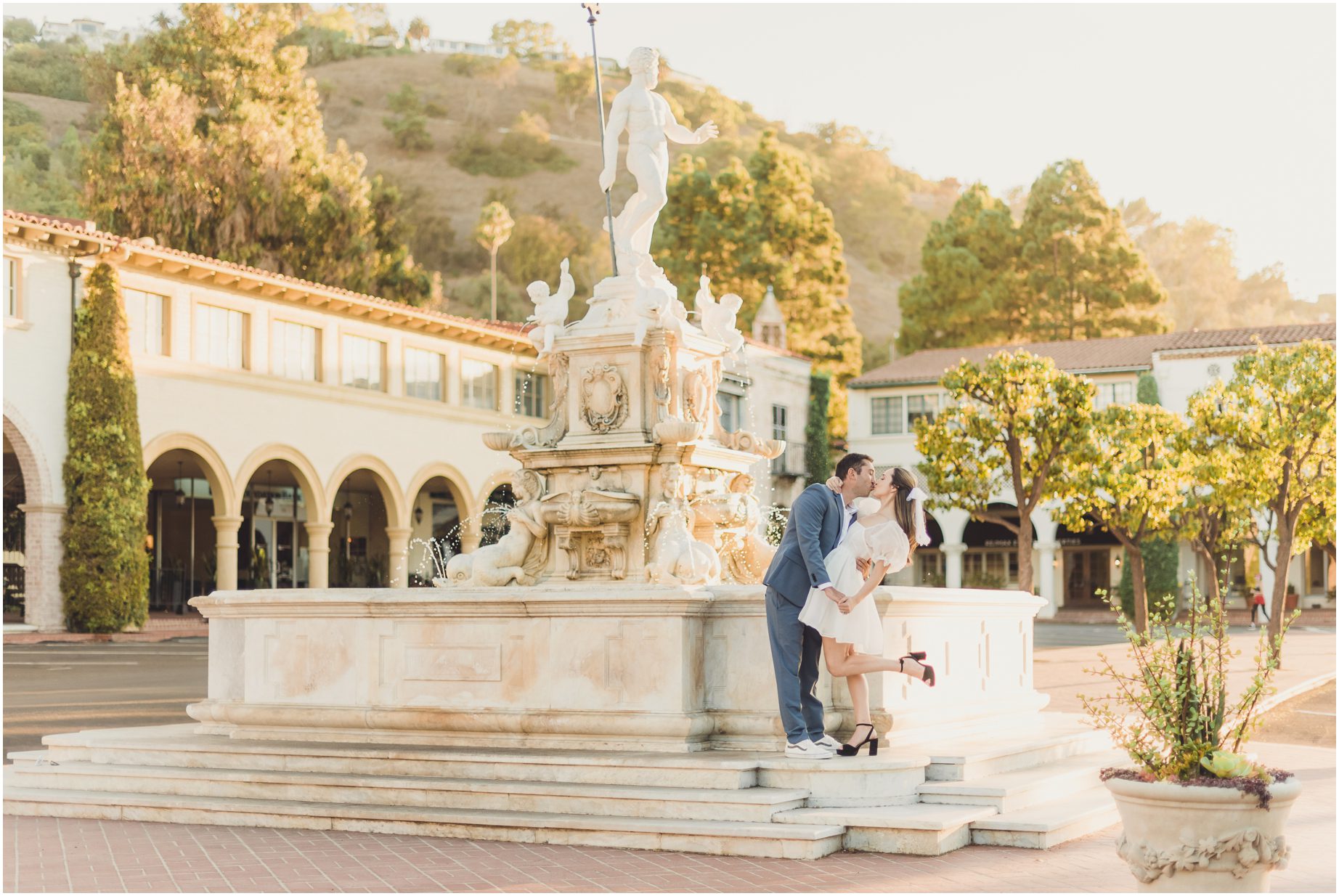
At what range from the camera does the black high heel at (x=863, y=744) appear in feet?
30.1

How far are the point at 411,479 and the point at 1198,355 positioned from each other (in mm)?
25386

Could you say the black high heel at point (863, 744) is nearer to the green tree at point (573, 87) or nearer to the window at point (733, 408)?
the window at point (733, 408)

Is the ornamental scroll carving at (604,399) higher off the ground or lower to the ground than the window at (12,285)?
lower

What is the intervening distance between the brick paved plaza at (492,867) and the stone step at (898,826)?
0.07m

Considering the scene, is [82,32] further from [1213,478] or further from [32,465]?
[1213,478]

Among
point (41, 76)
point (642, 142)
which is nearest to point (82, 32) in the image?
point (41, 76)

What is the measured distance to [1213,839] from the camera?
6.13 m

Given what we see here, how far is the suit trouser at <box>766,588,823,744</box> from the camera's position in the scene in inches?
361

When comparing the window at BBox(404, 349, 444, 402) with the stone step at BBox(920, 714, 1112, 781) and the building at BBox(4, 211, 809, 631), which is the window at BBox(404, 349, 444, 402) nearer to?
the building at BBox(4, 211, 809, 631)

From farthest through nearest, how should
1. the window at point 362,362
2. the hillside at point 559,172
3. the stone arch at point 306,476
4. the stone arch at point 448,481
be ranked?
the hillside at point 559,172 < the stone arch at point 448,481 < the window at point 362,362 < the stone arch at point 306,476

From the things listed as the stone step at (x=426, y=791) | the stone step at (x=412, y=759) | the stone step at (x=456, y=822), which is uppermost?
the stone step at (x=412, y=759)

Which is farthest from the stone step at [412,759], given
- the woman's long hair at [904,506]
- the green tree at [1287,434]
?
the green tree at [1287,434]

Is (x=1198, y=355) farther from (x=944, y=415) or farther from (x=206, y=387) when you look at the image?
(x=206, y=387)

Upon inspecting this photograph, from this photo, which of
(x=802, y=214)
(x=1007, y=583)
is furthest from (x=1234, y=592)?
(x=802, y=214)
